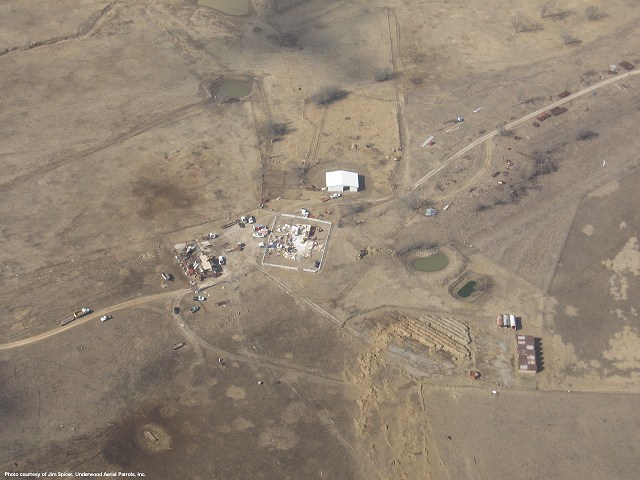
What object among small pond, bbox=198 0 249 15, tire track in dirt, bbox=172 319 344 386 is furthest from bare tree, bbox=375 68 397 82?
tire track in dirt, bbox=172 319 344 386

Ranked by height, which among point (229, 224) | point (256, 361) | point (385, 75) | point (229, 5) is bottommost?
point (256, 361)

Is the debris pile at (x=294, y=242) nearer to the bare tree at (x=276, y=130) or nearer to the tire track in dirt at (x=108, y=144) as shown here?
the bare tree at (x=276, y=130)

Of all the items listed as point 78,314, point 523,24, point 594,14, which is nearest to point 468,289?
point 78,314

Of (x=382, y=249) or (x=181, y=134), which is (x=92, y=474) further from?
(x=181, y=134)

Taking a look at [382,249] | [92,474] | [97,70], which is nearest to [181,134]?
[97,70]

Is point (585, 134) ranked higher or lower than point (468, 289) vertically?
higher

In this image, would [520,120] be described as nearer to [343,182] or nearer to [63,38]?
[343,182]

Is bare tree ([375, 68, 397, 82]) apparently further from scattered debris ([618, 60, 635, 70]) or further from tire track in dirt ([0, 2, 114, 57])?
tire track in dirt ([0, 2, 114, 57])
